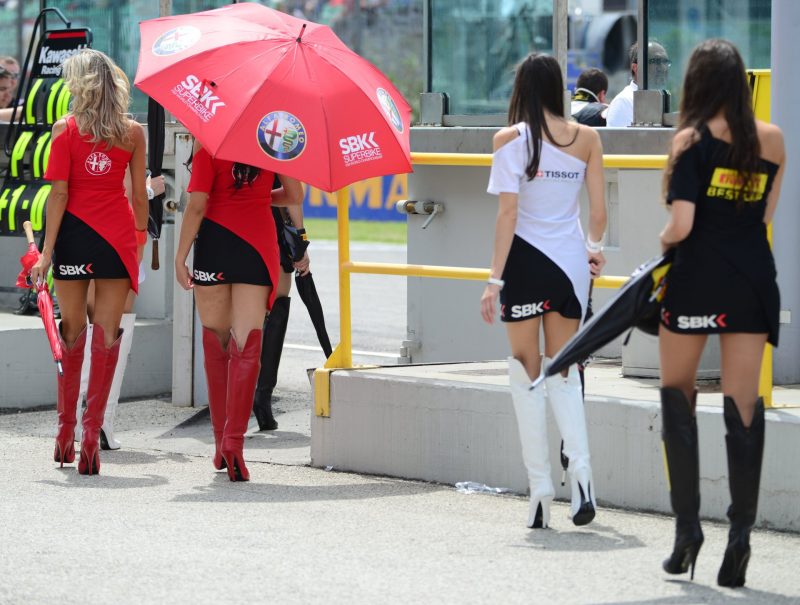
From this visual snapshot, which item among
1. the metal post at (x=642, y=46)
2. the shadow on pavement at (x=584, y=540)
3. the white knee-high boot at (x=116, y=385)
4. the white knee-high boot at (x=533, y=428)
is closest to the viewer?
the shadow on pavement at (x=584, y=540)

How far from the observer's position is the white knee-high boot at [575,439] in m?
5.86

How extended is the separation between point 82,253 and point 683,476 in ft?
10.8

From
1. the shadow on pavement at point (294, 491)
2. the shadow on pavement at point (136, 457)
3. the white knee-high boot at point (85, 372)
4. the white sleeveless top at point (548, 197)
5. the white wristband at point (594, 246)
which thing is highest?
the white sleeveless top at point (548, 197)

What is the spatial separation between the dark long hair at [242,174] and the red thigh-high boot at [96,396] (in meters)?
1.02

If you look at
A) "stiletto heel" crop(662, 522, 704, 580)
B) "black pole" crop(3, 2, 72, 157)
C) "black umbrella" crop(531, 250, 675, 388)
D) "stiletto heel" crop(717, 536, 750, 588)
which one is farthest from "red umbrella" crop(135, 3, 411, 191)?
"black pole" crop(3, 2, 72, 157)

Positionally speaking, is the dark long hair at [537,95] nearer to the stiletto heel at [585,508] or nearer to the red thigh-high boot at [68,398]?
the stiletto heel at [585,508]

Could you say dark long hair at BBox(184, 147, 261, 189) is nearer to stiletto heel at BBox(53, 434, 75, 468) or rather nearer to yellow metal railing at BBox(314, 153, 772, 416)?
yellow metal railing at BBox(314, 153, 772, 416)

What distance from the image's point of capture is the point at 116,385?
26.5 feet

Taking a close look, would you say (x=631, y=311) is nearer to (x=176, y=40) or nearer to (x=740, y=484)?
(x=740, y=484)

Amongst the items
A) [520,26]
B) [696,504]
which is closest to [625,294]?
[696,504]

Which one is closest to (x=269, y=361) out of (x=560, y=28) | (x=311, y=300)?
(x=311, y=300)

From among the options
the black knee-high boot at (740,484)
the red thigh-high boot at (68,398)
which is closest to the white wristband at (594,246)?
the black knee-high boot at (740,484)

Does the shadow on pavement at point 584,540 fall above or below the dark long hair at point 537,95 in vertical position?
below

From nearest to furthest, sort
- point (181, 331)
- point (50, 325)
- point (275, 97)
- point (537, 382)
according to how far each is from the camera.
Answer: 1. point (537, 382)
2. point (275, 97)
3. point (50, 325)
4. point (181, 331)
